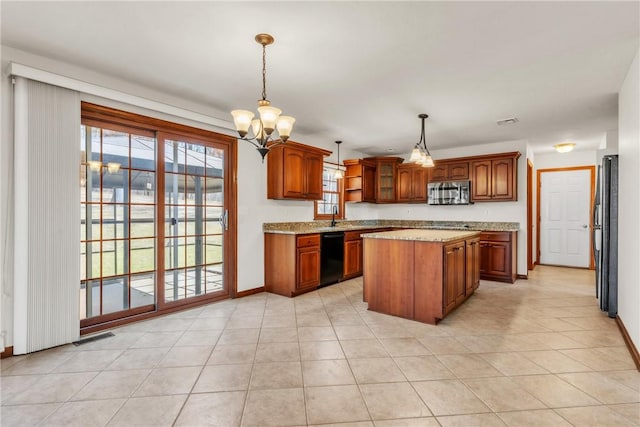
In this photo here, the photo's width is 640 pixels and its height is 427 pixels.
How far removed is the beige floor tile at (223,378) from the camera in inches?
82.9

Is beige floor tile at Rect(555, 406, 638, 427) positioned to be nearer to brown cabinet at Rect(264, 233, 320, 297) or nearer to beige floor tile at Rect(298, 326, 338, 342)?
beige floor tile at Rect(298, 326, 338, 342)

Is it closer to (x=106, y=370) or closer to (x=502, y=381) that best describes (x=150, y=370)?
(x=106, y=370)

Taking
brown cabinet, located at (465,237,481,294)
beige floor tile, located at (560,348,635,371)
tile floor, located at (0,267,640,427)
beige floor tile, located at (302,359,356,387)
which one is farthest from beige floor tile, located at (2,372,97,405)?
brown cabinet, located at (465,237,481,294)

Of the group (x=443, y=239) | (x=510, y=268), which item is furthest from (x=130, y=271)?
(x=510, y=268)

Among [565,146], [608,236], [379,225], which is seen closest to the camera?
[608,236]

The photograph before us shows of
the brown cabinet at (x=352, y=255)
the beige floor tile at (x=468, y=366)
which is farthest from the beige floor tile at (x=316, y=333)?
the brown cabinet at (x=352, y=255)

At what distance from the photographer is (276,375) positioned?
7.45 ft

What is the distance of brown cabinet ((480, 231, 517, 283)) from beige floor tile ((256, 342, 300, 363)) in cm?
410

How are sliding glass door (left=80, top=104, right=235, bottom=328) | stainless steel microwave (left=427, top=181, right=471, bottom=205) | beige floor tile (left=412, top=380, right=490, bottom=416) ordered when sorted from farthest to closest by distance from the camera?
stainless steel microwave (left=427, top=181, right=471, bottom=205), sliding glass door (left=80, top=104, right=235, bottom=328), beige floor tile (left=412, top=380, right=490, bottom=416)

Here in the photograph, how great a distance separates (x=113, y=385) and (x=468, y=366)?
255cm

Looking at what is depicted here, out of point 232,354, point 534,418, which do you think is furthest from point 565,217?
point 232,354

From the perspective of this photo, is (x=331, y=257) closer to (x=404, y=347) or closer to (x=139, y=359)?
(x=404, y=347)

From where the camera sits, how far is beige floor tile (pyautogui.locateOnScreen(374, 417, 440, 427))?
173 cm

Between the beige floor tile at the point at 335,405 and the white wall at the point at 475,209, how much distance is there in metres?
4.70
